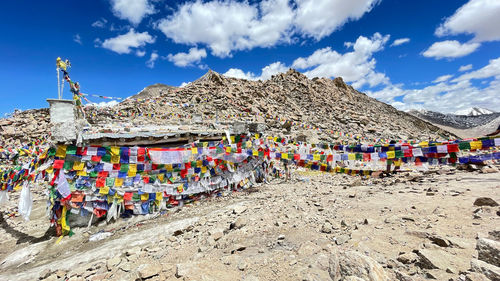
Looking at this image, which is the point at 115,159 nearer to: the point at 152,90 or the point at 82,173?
the point at 82,173

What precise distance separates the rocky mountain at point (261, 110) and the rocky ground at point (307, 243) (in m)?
12.5

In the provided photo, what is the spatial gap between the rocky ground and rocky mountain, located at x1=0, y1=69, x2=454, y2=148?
12494 mm

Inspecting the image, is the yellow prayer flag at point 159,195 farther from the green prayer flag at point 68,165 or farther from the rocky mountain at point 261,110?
the rocky mountain at point 261,110

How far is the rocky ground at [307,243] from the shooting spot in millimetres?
2381

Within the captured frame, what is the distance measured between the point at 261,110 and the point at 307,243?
23.2 meters

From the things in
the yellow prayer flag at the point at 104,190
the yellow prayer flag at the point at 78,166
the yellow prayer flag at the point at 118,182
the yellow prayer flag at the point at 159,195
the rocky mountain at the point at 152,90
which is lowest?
the yellow prayer flag at the point at 159,195

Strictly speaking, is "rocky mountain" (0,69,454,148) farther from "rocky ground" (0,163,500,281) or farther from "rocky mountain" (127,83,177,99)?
"rocky mountain" (127,83,177,99)

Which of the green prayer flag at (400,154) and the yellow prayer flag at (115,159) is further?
the green prayer flag at (400,154)

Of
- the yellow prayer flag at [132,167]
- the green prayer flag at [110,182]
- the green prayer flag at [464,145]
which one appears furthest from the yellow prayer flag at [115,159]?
the green prayer flag at [464,145]

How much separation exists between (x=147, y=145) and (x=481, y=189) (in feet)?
31.3

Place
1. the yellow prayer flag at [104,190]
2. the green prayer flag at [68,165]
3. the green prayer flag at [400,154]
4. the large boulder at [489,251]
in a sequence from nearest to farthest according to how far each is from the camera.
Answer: the large boulder at [489,251] → the green prayer flag at [68,165] → the yellow prayer flag at [104,190] → the green prayer flag at [400,154]

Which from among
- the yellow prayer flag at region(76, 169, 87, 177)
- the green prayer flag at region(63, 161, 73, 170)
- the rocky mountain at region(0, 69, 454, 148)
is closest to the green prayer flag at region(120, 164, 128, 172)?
the yellow prayer flag at region(76, 169, 87, 177)

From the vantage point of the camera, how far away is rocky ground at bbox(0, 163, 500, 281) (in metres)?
2.38

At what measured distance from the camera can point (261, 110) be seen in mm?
25969
